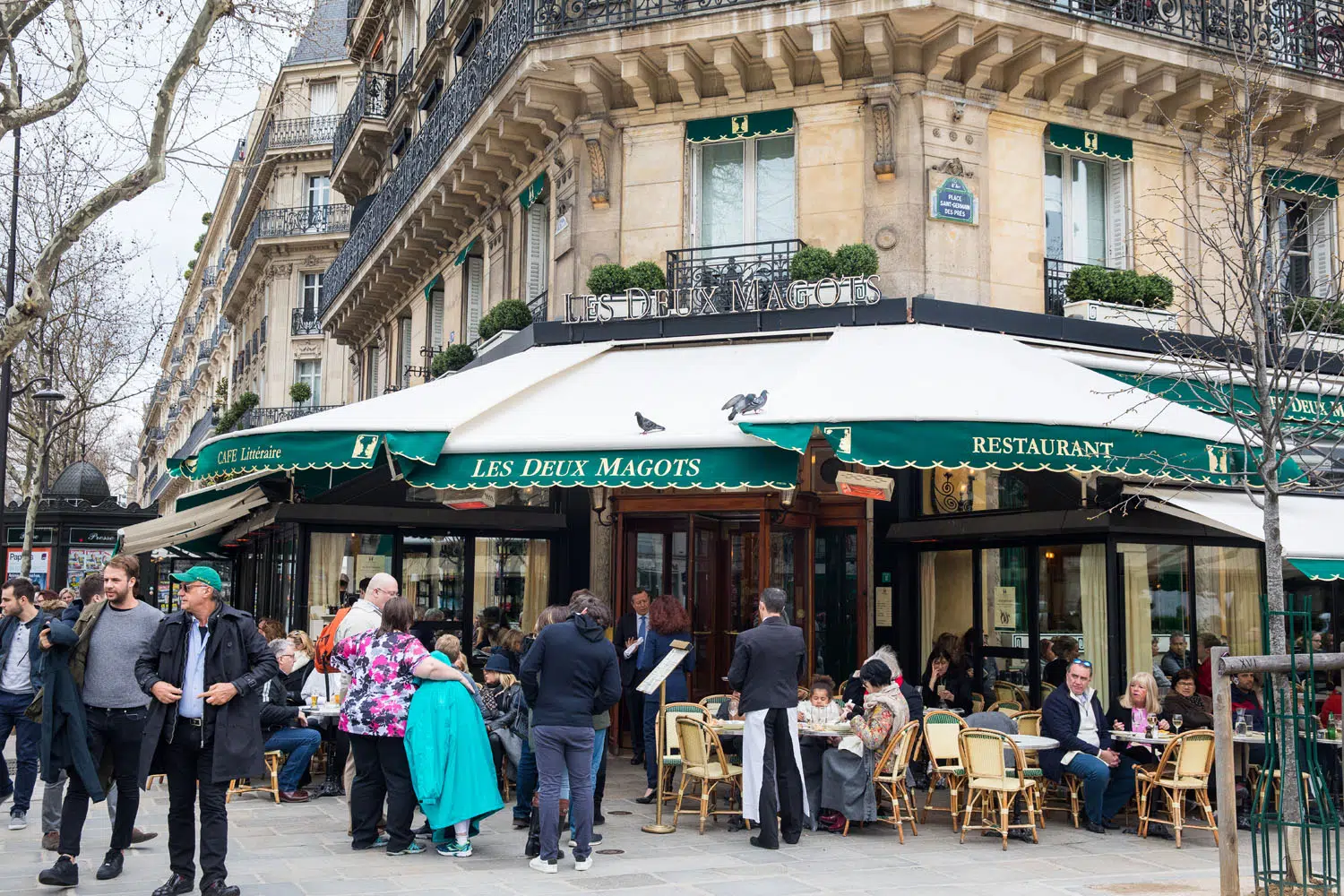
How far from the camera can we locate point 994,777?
9055 mm

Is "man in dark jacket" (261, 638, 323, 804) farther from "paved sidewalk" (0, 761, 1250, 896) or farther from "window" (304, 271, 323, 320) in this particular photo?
"window" (304, 271, 323, 320)

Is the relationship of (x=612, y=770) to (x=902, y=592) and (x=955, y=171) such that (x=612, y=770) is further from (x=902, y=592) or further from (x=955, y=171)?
(x=955, y=171)

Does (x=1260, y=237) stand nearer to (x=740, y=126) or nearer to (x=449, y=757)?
(x=740, y=126)

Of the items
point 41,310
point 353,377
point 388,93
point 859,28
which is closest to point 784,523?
point 859,28

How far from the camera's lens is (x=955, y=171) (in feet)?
42.9

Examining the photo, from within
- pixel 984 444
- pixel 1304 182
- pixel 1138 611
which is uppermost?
pixel 1304 182

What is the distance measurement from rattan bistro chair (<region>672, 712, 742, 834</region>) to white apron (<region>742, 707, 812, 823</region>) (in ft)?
1.49

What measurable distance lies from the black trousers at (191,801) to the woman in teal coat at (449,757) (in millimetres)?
1405

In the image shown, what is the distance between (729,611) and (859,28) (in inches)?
237

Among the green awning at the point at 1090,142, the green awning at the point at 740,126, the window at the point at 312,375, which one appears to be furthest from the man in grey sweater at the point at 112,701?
the window at the point at 312,375

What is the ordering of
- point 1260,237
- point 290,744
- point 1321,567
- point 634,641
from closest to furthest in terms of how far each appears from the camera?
point 1321,567 < point 290,744 < point 1260,237 < point 634,641

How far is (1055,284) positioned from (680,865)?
7.95 metres

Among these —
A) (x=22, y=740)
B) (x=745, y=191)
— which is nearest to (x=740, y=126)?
(x=745, y=191)

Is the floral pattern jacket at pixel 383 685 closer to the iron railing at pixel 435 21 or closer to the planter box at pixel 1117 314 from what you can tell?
the planter box at pixel 1117 314
